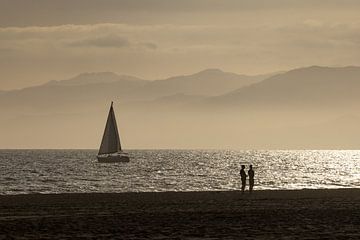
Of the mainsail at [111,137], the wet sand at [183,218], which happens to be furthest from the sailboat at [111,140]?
the wet sand at [183,218]

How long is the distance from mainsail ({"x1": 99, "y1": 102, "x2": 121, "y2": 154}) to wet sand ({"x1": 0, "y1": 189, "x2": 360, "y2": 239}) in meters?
110

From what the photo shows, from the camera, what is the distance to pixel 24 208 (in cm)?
4338

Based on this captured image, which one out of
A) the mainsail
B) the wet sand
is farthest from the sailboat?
the wet sand

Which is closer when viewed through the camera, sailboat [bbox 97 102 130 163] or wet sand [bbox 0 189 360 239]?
wet sand [bbox 0 189 360 239]

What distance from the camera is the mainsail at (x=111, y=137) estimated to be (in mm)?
Answer: 161750

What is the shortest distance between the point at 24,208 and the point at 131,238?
56.9 feet

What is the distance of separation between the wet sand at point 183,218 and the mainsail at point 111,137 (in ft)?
362

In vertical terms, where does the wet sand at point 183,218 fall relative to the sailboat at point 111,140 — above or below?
below

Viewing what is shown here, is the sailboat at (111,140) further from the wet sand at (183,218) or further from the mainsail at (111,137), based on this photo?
the wet sand at (183,218)

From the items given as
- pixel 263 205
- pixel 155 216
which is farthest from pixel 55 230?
pixel 263 205

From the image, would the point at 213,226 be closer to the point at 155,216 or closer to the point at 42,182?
the point at 155,216

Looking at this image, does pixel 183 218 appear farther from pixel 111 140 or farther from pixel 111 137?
pixel 111 140

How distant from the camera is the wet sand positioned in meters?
28.7

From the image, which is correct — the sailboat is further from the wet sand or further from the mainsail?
the wet sand
